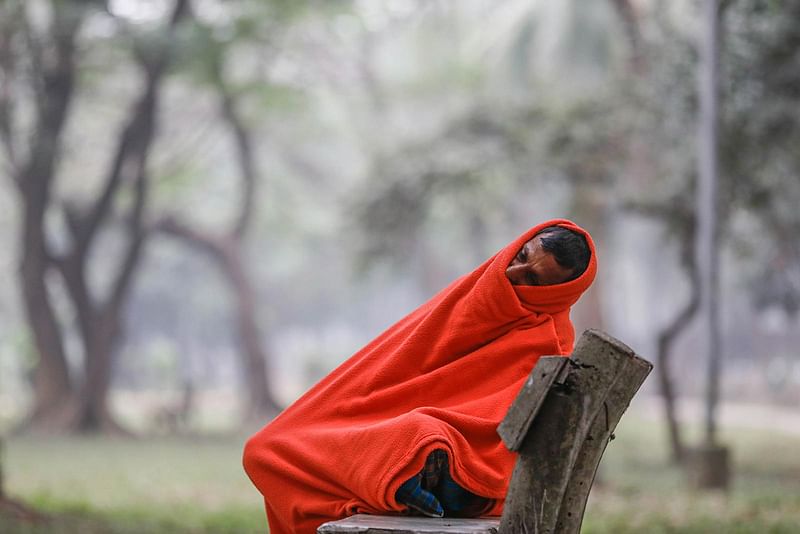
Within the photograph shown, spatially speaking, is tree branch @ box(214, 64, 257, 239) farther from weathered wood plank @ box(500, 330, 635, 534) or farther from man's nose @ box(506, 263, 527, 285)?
weathered wood plank @ box(500, 330, 635, 534)

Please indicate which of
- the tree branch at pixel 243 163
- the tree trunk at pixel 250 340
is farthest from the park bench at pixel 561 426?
the tree trunk at pixel 250 340

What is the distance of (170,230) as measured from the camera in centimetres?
2430

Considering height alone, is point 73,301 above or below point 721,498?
above

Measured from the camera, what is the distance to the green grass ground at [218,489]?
8.45 meters

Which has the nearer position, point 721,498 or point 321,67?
point 721,498

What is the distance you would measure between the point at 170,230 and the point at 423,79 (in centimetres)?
823

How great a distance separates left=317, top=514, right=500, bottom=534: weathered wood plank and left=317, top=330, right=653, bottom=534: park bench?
0.17 metres

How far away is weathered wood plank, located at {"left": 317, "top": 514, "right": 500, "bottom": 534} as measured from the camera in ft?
9.25

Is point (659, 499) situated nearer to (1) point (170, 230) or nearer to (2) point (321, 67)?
(1) point (170, 230)

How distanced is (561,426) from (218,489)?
32.9 ft

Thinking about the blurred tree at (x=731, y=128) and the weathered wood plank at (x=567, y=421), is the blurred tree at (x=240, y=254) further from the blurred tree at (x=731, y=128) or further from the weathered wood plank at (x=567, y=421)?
the weathered wood plank at (x=567, y=421)

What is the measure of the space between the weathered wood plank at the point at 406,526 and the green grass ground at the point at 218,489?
17.4 ft

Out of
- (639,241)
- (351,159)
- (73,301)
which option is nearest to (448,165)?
(73,301)

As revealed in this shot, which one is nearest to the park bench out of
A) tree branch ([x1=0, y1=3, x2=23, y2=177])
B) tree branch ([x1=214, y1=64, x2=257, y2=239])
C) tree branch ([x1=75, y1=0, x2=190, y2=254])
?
tree branch ([x1=75, y1=0, x2=190, y2=254])
